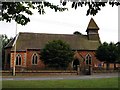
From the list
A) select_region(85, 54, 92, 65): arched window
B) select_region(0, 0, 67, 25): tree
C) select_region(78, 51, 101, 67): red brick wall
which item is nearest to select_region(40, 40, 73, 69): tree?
select_region(78, 51, 101, 67): red brick wall

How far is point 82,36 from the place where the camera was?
78.8 m

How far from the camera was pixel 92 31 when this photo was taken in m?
77.4

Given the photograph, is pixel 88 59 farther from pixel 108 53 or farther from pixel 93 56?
pixel 108 53

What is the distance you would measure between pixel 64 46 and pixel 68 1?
178 feet

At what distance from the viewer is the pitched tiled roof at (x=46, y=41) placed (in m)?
70.7

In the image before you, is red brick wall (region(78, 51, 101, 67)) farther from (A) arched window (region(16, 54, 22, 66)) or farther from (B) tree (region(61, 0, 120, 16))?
(B) tree (region(61, 0, 120, 16))

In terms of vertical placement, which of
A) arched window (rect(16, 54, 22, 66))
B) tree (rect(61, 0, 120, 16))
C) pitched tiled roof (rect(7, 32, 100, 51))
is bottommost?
arched window (rect(16, 54, 22, 66))

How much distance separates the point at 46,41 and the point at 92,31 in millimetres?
13203

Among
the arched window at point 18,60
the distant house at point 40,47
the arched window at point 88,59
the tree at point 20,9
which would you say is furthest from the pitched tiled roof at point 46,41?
the tree at point 20,9

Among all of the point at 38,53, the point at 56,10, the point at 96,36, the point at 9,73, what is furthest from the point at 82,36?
the point at 56,10

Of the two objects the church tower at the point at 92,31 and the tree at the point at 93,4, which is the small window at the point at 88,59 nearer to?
the church tower at the point at 92,31

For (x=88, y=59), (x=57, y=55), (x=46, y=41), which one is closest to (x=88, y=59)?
(x=88, y=59)

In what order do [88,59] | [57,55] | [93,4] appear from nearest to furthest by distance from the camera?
[93,4] < [57,55] < [88,59]

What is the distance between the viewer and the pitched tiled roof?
70.7 metres
